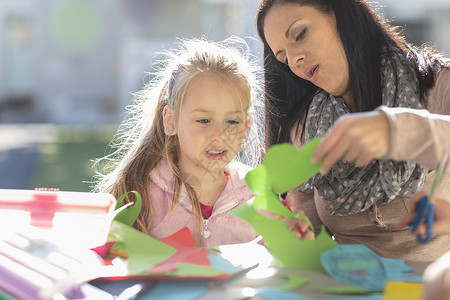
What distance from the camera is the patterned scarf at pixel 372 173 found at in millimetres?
1197

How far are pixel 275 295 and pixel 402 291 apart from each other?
0.16m

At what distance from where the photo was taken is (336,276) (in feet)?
2.63

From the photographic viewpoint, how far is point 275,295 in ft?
2.39

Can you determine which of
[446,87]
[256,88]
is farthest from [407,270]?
[256,88]

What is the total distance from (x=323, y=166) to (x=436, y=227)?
175 millimetres

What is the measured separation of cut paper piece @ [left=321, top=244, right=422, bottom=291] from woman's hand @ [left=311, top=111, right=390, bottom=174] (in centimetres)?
16

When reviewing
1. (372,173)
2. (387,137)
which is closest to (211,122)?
(372,173)

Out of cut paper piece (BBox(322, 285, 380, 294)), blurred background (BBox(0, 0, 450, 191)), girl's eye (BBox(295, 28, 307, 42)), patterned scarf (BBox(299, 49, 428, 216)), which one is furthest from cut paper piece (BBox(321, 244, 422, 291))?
blurred background (BBox(0, 0, 450, 191))

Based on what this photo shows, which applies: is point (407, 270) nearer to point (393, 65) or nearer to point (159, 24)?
point (393, 65)

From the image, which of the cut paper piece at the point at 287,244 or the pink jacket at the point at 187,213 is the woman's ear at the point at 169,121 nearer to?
the pink jacket at the point at 187,213

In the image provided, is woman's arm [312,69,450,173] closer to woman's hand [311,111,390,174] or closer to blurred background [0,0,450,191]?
woman's hand [311,111,390,174]

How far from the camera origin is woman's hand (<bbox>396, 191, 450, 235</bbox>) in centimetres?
76

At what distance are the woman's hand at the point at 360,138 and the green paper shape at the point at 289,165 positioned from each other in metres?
0.04

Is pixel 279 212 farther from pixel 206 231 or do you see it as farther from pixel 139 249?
pixel 206 231
